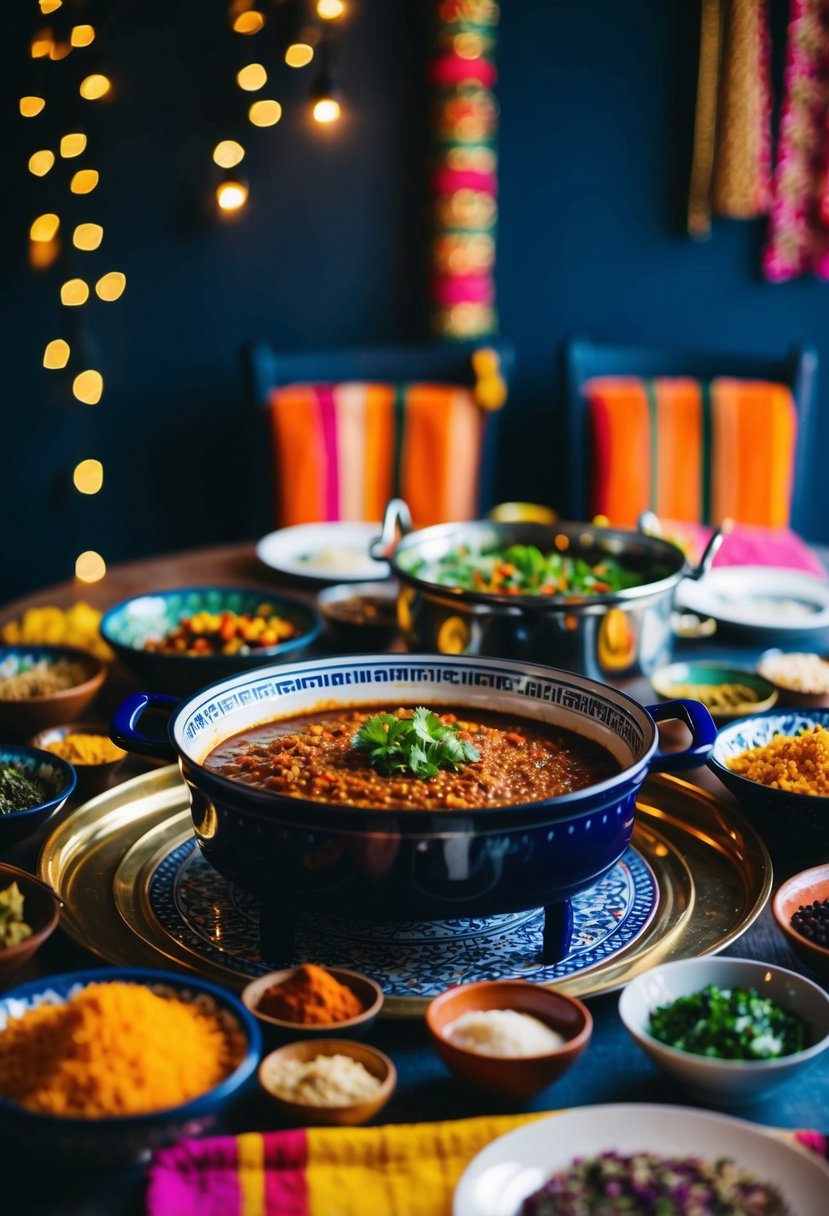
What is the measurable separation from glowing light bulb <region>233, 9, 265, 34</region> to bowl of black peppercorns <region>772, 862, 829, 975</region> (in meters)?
4.00

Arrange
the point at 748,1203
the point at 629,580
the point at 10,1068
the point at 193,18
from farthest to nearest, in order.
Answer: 1. the point at 193,18
2. the point at 629,580
3. the point at 10,1068
4. the point at 748,1203

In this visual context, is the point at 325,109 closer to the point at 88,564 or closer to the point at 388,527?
the point at 388,527

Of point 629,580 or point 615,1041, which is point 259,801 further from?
point 629,580

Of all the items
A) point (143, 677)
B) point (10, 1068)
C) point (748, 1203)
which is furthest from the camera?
point (143, 677)

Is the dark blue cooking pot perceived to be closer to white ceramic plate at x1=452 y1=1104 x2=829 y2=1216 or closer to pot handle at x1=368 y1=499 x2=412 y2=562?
white ceramic plate at x1=452 y1=1104 x2=829 y2=1216

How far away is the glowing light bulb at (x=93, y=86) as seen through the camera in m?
4.44

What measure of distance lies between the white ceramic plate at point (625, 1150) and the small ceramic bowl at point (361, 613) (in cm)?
149

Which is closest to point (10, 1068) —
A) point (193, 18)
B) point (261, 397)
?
point (261, 397)

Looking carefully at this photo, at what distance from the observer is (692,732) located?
1.65 meters

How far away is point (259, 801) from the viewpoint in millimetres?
1388

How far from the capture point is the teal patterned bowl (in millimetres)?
2230

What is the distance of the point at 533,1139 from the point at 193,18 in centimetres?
453

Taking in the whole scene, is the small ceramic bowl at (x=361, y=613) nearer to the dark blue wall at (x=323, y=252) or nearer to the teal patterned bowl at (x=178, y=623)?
the teal patterned bowl at (x=178, y=623)

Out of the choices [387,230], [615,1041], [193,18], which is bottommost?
[615,1041]
